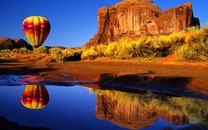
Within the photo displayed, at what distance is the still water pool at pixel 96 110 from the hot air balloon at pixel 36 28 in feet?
101

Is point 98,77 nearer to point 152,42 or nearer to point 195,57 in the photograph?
point 195,57

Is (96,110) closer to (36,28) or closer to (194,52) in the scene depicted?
(194,52)

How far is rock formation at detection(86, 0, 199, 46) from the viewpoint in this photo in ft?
229

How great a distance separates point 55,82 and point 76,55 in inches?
987

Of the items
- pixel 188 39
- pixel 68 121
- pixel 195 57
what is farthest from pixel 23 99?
pixel 188 39

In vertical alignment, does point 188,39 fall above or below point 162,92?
above

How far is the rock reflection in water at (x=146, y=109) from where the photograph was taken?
29.7ft

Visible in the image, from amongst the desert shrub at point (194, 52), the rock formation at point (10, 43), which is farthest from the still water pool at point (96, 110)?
the rock formation at point (10, 43)

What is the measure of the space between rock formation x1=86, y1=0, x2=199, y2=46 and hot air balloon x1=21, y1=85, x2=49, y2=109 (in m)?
58.3

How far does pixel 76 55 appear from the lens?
43.5 m

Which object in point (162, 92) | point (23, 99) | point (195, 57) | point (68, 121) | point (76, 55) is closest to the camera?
point (68, 121)

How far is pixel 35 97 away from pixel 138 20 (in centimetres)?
6896

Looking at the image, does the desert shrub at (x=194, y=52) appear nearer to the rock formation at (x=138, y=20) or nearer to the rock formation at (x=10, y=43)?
the rock formation at (x=138, y=20)

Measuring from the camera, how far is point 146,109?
36.0ft
